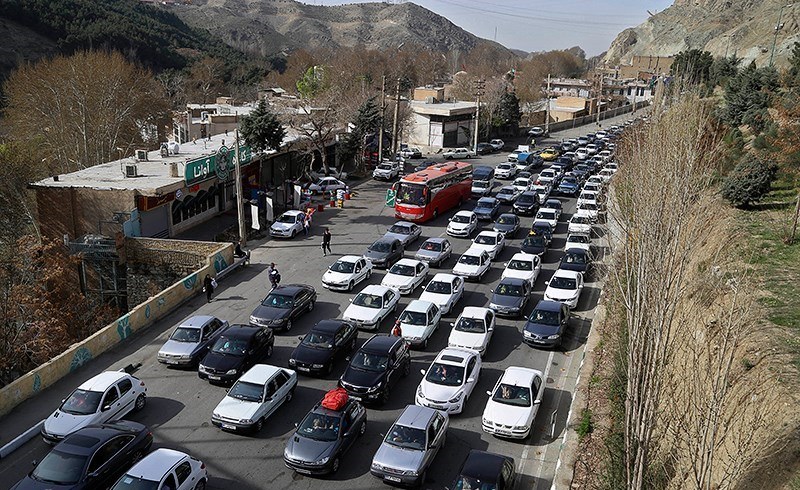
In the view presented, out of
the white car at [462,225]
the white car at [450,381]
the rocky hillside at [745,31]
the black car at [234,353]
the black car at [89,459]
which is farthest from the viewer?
the rocky hillside at [745,31]

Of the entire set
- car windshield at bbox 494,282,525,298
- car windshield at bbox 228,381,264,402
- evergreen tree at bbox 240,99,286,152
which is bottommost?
car windshield at bbox 228,381,264,402

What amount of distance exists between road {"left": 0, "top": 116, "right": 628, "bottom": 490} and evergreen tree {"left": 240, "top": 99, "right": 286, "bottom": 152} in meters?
13.7

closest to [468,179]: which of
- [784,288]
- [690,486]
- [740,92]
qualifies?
[740,92]

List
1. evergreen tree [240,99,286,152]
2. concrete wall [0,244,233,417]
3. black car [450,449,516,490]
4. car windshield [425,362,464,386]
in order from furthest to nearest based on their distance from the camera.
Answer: evergreen tree [240,99,286,152]
concrete wall [0,244,233,417]
car windshield [425,362,464,386]
black car [450,449,516,490]

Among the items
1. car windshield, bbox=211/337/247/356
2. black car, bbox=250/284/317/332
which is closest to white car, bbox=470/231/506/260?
black car, bbox=250/284/317/332

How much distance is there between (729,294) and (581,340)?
25.2 feet

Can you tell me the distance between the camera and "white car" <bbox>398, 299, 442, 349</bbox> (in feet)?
74.9

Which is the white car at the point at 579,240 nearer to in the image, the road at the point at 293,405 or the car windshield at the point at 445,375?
the road at the point at 293,405

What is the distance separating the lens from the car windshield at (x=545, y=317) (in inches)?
923

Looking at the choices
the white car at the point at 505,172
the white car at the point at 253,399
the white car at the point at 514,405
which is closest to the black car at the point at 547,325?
the white car at the point at 514,405

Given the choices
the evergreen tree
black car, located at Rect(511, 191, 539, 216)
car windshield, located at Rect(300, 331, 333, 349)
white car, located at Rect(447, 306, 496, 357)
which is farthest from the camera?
black car, located at Rect(511, 191, 539, 216)

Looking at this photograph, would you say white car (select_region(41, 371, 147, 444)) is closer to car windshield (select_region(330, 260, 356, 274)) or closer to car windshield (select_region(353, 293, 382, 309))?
car windshield (select_region(353, 293, 382, 309))

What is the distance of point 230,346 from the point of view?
21.1 m

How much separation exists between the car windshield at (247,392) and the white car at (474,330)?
711 centimetres
